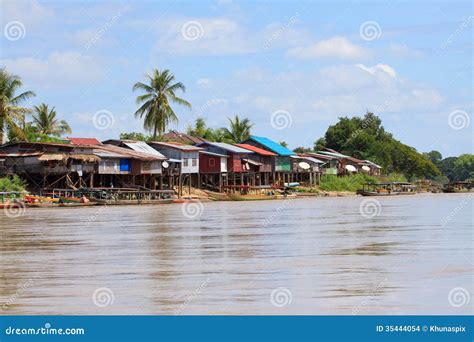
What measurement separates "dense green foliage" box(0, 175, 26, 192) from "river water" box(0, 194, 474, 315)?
50.6ft

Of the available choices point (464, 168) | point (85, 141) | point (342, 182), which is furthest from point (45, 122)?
point (464, 168)

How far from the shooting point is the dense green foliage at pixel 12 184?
37.9 meters

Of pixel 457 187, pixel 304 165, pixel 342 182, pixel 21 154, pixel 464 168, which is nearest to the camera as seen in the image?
pixel 21 154

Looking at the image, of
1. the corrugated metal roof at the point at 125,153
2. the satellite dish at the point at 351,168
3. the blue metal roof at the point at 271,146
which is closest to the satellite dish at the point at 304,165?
the blue metal roof at the point at 271,146

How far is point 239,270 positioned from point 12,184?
27.7 meters

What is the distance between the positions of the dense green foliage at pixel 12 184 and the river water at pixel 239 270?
50.6 ft

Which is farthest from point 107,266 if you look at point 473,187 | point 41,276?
point 473,187

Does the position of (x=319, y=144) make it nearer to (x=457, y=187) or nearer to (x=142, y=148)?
(x=457, y=187)

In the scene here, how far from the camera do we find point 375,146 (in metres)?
85.4

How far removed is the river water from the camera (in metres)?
9.72

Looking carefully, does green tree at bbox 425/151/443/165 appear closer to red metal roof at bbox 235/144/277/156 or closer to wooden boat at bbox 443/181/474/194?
wooden boat at bbox 443/181/474/194

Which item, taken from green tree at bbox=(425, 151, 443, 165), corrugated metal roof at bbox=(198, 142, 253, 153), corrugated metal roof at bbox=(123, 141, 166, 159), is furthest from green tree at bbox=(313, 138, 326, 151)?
green tree at bbox=(425, 151, 443, 165)

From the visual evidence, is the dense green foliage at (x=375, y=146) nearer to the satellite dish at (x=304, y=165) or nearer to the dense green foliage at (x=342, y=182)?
the dense green foliage at (x=342, y=182)

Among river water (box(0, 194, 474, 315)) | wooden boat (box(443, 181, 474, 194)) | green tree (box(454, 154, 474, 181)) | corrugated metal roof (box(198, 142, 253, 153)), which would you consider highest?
green tree (box(454, 154, 474, 181))
